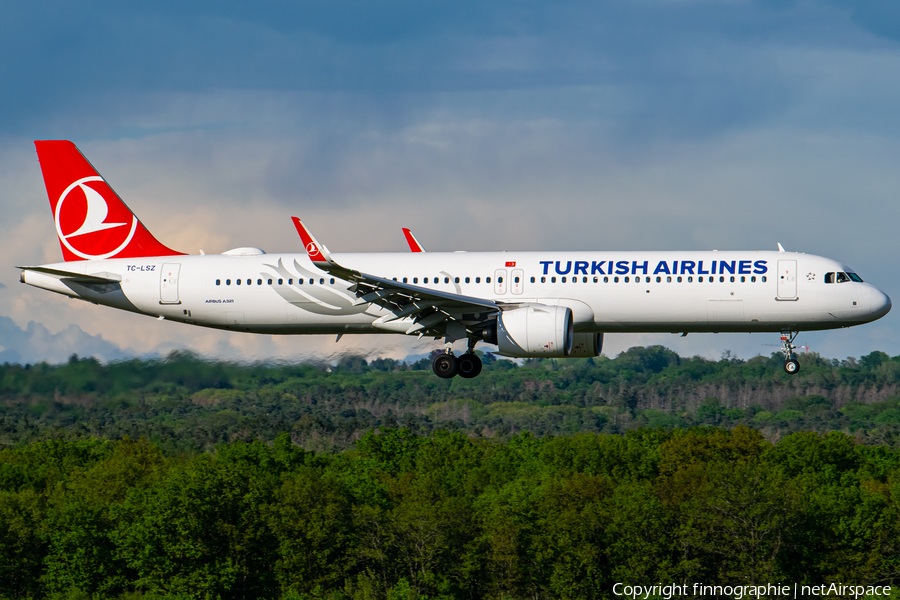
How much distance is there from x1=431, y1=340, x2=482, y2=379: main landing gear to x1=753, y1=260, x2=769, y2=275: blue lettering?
10.0 m

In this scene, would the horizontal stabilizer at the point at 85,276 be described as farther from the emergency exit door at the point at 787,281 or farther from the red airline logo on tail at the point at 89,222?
the emergency exit door at the point at 787,281

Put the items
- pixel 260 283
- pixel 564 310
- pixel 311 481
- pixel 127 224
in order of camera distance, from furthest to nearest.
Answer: pixel 311 481, pixel 127 224, pixel 260 283, pixel 564 310

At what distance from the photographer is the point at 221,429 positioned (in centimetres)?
10544

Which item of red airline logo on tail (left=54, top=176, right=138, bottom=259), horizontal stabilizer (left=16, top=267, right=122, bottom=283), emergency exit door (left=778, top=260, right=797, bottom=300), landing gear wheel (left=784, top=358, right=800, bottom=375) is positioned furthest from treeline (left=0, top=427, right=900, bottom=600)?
emergency exit door (left=778, top=260, right=797, bottom=300)

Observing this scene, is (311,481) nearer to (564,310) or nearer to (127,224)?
(127,224)

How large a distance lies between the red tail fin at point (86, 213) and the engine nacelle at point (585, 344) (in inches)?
621

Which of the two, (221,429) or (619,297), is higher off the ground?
(619,297)

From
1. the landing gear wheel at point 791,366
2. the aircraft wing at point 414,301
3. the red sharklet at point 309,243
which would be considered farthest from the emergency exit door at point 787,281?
the red sharklet at point 309,243

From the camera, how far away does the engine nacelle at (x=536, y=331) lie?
34938 millimetres

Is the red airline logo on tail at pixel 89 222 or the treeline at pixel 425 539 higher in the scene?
the red airline logo on tail at pixel 89 222

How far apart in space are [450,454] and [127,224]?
6974cm

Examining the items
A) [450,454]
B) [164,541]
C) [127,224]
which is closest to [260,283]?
[127,224]

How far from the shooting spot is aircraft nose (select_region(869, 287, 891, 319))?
35.5 m

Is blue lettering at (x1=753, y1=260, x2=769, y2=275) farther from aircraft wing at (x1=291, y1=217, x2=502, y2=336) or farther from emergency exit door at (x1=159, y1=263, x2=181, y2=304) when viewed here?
emergency exit door at (x1=159, y1=263, x2=181, y2=304)
